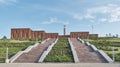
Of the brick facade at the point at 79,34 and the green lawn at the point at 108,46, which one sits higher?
the brick facade at the point at 79,34

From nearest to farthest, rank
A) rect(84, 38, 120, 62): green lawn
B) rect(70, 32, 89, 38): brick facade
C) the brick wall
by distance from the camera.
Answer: rect(84, 38, 120, 62): green lawn → the brick wall → rect(70, 32, 89, 38): brick facade

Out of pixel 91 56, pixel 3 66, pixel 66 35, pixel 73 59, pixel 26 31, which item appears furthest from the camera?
pixel 66 35

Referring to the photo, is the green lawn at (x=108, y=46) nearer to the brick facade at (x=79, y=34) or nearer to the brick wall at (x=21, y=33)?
the brick facade at (x=79, y=34)

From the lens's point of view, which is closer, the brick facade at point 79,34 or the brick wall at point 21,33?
the brick wall at point 21,33

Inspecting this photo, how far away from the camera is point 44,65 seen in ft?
54.3

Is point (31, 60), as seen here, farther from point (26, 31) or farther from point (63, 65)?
point (26, 31)

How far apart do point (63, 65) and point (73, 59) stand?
9.79 feet

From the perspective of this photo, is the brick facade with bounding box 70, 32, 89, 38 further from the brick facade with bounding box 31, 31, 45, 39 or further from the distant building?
the brick facade with bounding box 31, 31, 45, 39

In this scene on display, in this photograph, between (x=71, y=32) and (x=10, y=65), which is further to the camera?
(x=71, y=32)

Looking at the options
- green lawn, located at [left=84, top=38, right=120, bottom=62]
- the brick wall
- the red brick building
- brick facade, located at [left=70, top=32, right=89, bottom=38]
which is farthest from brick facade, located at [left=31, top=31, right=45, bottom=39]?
green lawn, located at [left=84, top=38, right=120, bottom=62]

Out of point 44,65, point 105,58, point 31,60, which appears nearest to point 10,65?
point 44,65

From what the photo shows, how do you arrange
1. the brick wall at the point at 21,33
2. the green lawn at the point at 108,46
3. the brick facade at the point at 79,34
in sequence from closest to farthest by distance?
the green lawn at the point at 108,46, the brick wall at the point at 21,33, the brick facade at the point at 79,34

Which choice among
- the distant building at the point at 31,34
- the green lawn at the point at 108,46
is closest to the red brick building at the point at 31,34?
the distant building at the point at 31,34

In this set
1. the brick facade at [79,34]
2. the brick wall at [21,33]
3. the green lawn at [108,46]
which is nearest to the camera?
the green lawn at [108,46]
